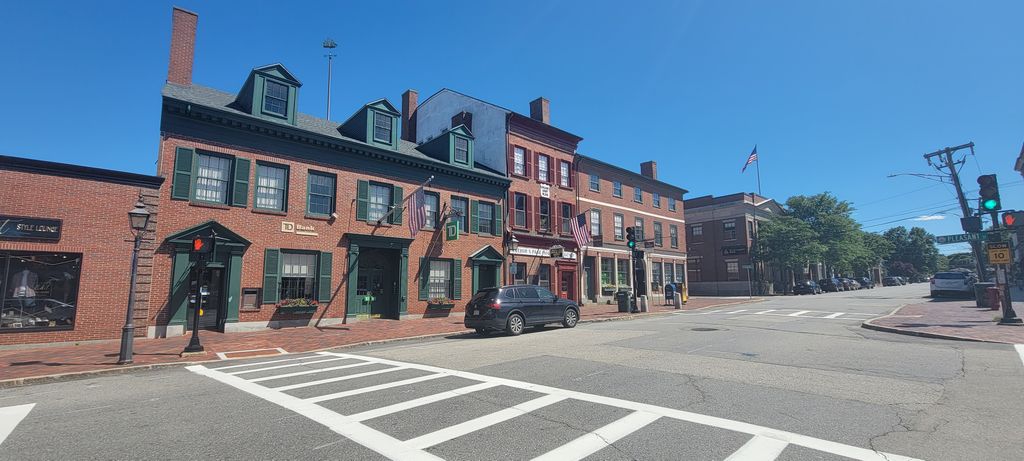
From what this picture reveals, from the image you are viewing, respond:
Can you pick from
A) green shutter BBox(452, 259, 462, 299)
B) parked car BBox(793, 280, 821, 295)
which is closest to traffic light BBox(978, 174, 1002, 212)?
green shutter BBox(452, 259, 462, 299)

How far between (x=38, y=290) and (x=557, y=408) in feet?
49.9

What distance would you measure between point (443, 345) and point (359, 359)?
2.77 metres

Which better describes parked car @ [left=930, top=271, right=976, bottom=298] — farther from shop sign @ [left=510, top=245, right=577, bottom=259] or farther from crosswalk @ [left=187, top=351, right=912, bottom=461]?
crosswalk @ [left=187, top=351, right=912, bottom=461]

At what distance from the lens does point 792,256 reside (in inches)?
1772

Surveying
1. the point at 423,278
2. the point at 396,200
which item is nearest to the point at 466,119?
the point at 396,200

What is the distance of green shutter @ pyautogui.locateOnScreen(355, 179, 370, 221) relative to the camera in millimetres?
19516

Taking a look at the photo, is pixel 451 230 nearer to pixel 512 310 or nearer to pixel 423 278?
pixel 423 278

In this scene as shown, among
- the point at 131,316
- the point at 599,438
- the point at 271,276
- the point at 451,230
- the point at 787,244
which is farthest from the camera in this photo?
the point at 787,244

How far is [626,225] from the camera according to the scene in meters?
33.9

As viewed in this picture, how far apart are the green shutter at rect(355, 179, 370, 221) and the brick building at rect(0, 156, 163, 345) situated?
708 centimetres

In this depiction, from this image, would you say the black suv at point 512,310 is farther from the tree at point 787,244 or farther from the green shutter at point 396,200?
the tree at point 787,244

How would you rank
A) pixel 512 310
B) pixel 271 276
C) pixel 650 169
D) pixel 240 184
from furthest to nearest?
pixel 650 169
pixel 271 276
pixel 240 184
pixel 512 310

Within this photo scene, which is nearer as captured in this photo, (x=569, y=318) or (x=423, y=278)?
(x=569, y=318)

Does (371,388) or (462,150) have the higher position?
(462,150)
